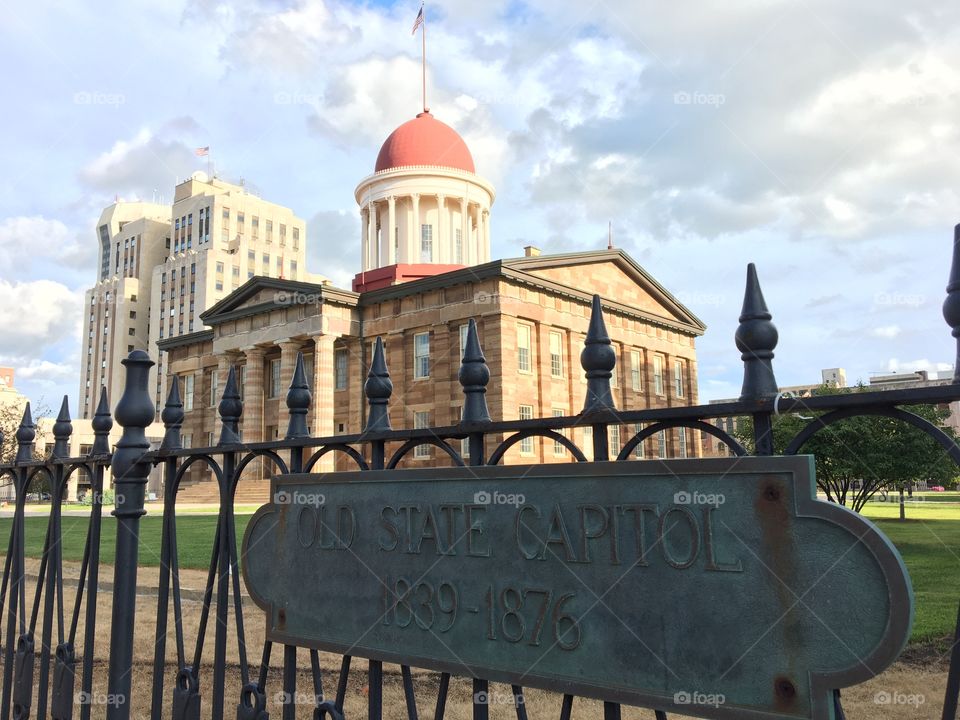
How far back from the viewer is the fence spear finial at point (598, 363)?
7.82 ft

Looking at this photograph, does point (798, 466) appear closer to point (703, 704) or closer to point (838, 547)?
point (838, 547)

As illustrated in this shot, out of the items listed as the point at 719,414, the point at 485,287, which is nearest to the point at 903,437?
the point at 485,287

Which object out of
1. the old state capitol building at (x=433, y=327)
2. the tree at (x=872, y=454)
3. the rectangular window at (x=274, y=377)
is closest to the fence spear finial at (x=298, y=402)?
the tree at (x=872, y=454)

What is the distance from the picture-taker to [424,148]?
4572 centimetres

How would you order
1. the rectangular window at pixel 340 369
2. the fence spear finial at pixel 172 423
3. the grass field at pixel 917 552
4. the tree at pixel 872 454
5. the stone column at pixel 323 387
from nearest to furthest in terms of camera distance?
the fence spear finial at pixel 172 423 → the grass field at pixel 917 552 → the tree at pixel 872 454 → the stone column at pixel 323 387 → the rectangular window at pixel 340 369

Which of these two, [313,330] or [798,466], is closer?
[798,466]

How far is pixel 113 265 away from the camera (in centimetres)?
12125

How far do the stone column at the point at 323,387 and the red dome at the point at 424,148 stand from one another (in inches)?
591

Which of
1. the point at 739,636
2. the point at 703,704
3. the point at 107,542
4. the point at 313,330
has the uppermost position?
the point at 313,330

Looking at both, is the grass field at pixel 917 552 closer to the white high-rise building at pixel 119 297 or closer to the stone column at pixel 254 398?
the stone column at pixel 254 398

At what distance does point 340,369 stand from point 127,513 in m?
36.7

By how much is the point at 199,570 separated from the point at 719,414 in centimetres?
1286

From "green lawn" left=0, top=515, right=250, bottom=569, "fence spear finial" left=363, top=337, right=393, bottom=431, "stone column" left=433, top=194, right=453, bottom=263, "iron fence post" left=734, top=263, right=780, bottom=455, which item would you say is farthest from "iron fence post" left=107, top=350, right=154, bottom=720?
"stone column" left=433, top=194, right=453, bottom=263

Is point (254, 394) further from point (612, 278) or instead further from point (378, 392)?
point (378, 392)
